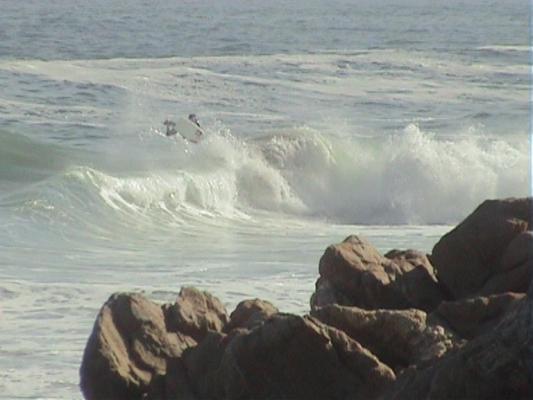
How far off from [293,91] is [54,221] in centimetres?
1497

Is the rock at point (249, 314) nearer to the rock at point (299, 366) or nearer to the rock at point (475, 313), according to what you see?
the rock at point (299, 366)

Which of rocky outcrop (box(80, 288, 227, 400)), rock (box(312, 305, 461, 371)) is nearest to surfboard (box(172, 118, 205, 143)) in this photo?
rocky outcrop (box(80, 288, 227, 400))

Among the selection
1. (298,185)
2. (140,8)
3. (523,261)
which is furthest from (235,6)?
(523,261)

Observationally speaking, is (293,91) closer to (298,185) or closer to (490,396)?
Answer: (298,185)

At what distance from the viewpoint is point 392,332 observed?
672cm

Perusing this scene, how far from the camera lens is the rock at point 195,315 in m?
7.34

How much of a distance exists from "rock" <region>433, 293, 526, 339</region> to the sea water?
7.30 feet

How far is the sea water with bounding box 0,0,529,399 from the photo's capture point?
11891mm

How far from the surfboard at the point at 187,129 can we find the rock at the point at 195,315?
13.7 metres

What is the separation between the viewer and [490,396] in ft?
17.2

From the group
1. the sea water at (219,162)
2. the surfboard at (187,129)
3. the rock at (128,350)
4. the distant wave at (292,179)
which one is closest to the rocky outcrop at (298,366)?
the rock at (128,350)

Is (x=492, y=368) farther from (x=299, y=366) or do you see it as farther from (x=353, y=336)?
(x=353, y=336)

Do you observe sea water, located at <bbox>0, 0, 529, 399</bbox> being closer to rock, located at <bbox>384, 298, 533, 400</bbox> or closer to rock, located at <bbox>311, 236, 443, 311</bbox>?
rock, located at <bbox>311, 236, 443, 311</bbox>

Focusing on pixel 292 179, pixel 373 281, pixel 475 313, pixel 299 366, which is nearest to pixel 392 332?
pixel 475 313
